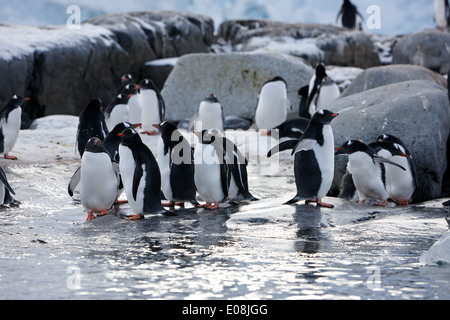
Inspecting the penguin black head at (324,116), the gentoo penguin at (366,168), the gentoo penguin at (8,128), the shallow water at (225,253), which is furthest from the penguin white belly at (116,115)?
the penguin black head at (324,116)

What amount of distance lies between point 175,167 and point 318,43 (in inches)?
551

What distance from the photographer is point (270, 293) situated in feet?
8.97

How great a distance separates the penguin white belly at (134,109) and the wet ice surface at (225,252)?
12.3ft

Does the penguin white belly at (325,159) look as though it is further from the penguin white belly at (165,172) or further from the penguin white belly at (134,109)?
the penguin white belly at (134,109)

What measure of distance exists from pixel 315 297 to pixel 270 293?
0.19m

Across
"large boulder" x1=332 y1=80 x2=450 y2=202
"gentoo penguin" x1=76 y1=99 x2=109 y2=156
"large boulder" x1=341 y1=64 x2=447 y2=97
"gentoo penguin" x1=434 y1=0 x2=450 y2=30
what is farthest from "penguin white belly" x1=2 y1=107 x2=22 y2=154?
"gentoo penguin" x1=434 y1=0 x2=450 y2=30

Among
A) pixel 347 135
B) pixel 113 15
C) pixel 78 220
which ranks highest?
pixel 113 15

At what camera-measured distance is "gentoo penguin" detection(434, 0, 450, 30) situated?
2150 cm

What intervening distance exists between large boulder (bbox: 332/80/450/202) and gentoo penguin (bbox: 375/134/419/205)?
46 centimetres

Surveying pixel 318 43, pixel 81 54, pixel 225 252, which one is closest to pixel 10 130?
pixel 225 252

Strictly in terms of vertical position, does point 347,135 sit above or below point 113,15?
below

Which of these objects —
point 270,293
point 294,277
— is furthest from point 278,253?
point 270,293
